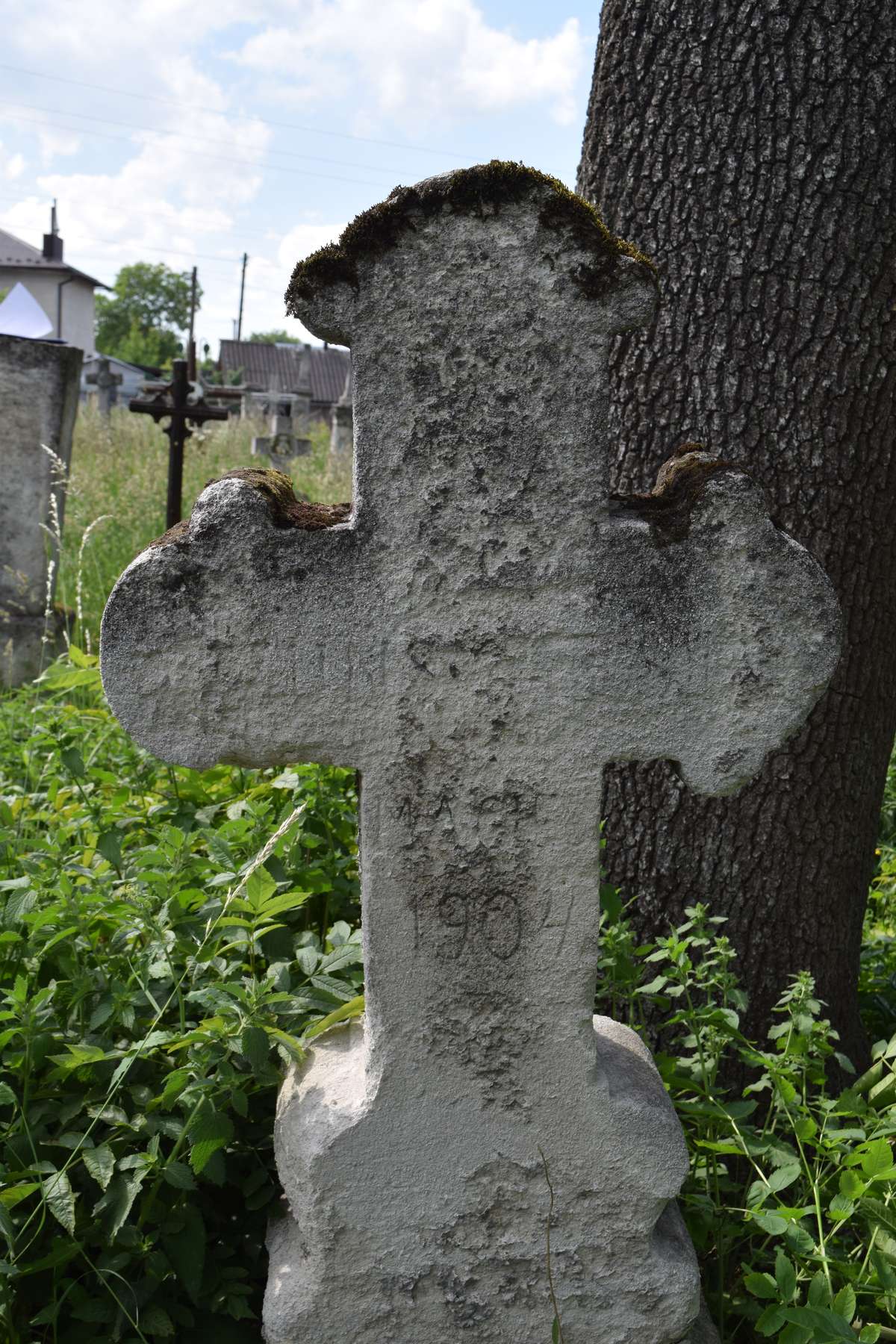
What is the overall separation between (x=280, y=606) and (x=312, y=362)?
54271mm

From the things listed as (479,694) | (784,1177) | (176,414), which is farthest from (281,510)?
(176,414)

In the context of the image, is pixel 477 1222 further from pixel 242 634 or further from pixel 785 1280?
pixel 242 634

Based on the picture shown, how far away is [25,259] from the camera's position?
4566 cm

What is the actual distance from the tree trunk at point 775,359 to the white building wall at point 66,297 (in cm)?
4466

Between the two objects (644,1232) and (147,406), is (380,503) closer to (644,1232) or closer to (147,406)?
(644,1232)

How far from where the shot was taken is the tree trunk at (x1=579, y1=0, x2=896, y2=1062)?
97.7 inches

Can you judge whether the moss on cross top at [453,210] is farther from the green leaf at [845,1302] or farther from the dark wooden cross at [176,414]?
the dark wooden cross at [176,414]

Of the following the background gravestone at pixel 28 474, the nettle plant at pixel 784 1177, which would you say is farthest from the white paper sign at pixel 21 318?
the nettle plant at pixel 784 1177

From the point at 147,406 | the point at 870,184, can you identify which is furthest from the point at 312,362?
the point at 870,184

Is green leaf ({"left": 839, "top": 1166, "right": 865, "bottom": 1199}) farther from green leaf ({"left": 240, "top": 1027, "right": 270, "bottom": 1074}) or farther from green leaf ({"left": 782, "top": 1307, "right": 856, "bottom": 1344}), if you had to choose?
green leaf ({"left": 240, "top": 1027, "right": 270, "bottom": 1074})

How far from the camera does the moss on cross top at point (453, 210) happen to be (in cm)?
145

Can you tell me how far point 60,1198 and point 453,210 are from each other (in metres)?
1.54

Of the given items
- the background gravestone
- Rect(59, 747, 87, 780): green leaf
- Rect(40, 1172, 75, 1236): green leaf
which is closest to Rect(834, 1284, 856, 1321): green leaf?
Rect(40, 1172, 75, 1236): green leaf

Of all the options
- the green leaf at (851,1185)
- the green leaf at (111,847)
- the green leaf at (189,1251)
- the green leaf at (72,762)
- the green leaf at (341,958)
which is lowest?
the green leaf at (189,1251)
